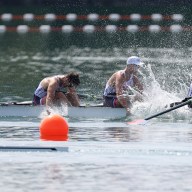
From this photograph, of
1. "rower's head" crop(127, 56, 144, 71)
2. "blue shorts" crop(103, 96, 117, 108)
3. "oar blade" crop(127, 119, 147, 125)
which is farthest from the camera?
"blue shorts" crop(103, 96, 117, 108)

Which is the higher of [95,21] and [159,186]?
[95,21]

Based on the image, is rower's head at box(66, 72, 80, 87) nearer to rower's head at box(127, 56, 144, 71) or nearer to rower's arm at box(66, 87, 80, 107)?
rower's arm at box(66, 87, 80, 107)

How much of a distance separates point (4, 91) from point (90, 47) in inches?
537

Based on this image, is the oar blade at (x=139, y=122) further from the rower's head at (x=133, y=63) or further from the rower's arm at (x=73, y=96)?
the rower's arm at (x=73, y=96)

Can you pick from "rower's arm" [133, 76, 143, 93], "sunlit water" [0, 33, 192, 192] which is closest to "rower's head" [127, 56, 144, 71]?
"rower's arm" [133, 76, 143, 93]

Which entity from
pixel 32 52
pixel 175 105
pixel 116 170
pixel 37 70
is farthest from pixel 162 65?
pixel 116 170

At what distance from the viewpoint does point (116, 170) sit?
1569 cm

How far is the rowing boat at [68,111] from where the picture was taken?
902 inches

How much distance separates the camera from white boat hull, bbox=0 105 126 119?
22.9m

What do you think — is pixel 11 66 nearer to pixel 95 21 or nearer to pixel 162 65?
pixel 162 65

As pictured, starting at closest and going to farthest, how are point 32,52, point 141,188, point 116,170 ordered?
1. point 141,188
2. point 116,170
3. point 32,52

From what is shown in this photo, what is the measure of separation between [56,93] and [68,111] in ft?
1.36

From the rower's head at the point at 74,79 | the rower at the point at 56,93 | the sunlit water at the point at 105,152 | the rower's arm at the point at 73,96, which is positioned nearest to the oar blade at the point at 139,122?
the sunlit water at the point at 105,152

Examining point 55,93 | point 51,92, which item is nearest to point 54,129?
point 51,92
